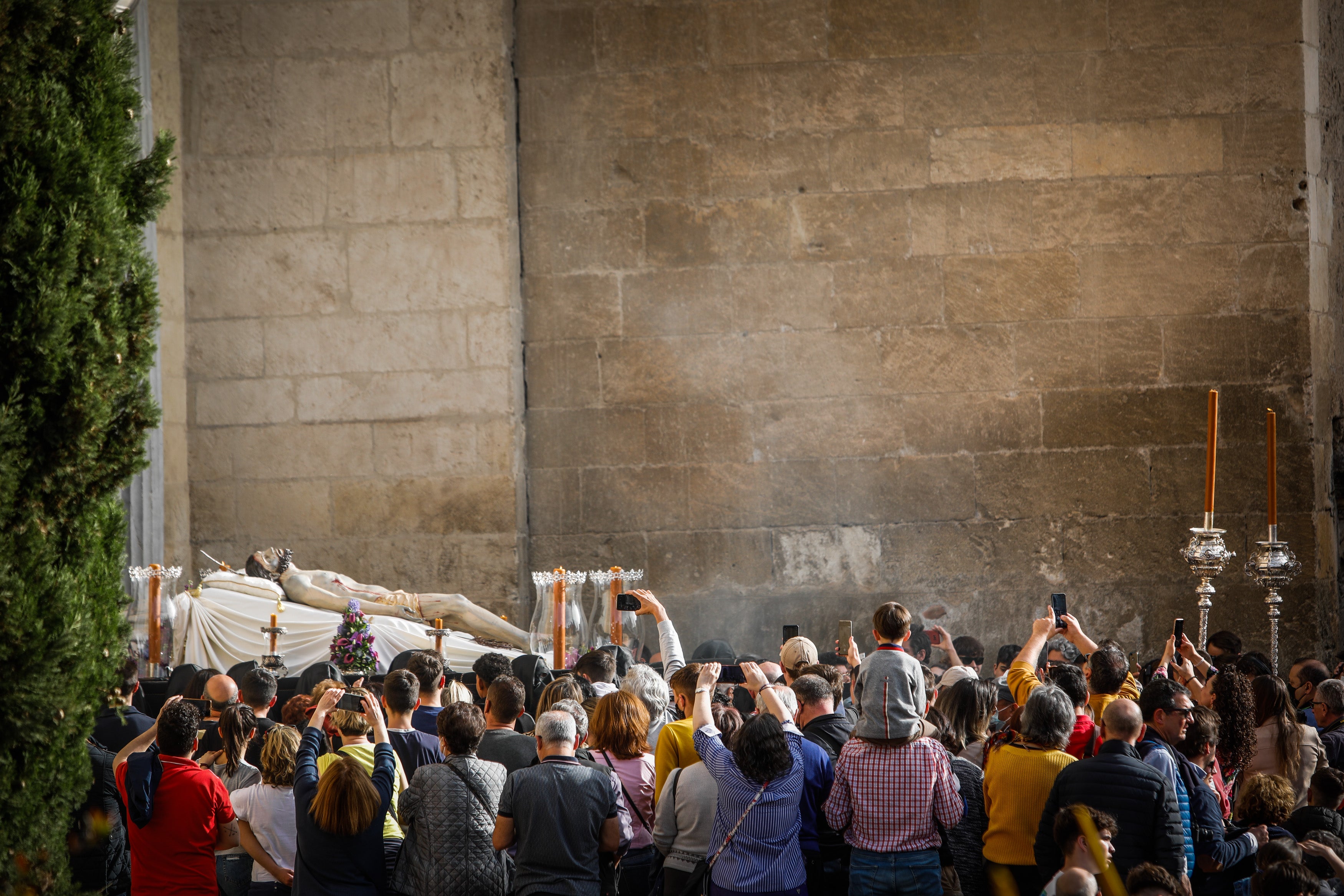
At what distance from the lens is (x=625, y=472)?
10336 millimetres

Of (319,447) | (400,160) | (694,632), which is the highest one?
(400,160)

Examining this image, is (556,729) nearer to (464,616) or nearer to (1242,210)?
(464,616)

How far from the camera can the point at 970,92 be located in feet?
33.0

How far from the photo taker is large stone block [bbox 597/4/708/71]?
1023 centimetres

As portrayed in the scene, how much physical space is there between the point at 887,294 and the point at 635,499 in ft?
8.71

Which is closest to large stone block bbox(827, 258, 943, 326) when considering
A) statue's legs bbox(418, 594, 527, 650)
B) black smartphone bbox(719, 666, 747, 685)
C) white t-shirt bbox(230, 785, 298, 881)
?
statue's legs bbox(418, 594, 527, 650)

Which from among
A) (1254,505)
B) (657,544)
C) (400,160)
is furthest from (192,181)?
(1254,505)

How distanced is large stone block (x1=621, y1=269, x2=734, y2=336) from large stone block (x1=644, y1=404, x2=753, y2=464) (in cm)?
64

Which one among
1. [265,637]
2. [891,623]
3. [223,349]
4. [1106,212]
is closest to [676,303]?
[1106,212]

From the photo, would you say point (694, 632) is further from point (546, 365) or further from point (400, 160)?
point (400, 160)

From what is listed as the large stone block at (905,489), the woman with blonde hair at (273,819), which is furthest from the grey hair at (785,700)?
the large stone block at (905,489)

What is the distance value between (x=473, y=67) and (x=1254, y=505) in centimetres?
→ 720

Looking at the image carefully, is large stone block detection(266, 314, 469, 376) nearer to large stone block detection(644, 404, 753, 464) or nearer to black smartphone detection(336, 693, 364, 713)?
Answer: large stone block detection(644, 404, 753, 464)

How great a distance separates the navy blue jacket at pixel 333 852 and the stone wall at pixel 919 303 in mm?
6244
